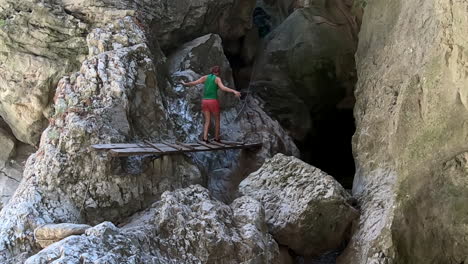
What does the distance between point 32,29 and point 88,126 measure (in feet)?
10.6

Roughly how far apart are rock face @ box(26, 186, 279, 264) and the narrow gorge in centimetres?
2

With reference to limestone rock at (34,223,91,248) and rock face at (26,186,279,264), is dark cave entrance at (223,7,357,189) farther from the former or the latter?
limestone rock at (34,223,91,248)

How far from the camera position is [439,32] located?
5.80 meters

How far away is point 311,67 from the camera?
13.1 metres

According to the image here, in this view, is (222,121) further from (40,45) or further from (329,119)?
(329,119)

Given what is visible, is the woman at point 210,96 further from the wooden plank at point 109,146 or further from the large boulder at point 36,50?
the large boulder at point 36,50

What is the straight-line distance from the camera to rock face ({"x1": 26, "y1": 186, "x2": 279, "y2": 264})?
193 inches

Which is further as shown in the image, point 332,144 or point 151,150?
point 332,144

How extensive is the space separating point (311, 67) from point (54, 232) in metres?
9.17

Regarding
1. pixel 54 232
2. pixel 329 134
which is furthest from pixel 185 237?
pixel 329 134

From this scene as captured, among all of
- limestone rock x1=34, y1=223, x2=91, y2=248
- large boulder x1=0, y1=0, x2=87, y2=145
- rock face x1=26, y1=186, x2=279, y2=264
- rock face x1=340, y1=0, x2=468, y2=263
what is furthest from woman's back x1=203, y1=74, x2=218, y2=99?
limestone rock x1=34, y1=223, x2=91, y2=248

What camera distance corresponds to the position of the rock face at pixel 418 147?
5.32m

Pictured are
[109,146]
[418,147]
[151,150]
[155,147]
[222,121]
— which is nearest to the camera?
[418,147]

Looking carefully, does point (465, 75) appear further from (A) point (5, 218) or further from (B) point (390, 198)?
(A) point (5, 218)
